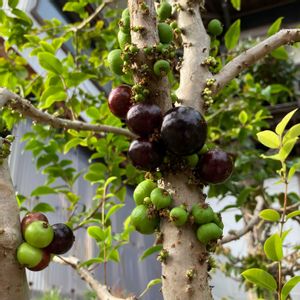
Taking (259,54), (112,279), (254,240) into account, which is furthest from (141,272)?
(259,54)

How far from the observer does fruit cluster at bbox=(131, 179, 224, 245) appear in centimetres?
55

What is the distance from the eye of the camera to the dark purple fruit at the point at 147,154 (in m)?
0.59

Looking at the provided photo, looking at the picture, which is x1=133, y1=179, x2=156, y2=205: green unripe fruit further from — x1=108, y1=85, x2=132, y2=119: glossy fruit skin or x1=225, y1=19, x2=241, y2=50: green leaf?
x1=225, y1=19, x2=241, y2=50: green leaf

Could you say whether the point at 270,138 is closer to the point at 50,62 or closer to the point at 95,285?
the point at 95,285

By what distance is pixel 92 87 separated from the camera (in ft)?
10.8

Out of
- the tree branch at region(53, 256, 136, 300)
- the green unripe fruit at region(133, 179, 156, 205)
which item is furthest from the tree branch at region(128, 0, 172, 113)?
the tree branch at region(53, 256, 136, 300)

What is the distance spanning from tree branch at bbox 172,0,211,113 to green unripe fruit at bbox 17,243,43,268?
326 mm

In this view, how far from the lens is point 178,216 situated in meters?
0.54

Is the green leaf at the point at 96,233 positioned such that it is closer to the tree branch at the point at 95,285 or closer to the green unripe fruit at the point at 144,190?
the tree branch at the point at 95,285

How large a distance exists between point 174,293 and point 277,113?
3071 mm

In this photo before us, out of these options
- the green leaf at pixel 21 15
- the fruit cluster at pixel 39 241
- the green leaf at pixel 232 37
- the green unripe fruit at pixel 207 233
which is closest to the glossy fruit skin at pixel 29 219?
the fruit cluster at pixel 39 241

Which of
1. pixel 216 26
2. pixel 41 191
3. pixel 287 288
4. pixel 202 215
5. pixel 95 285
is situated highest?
pixel 216 26

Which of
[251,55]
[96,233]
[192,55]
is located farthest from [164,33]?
[96,233]

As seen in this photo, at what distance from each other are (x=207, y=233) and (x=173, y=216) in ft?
0.18
